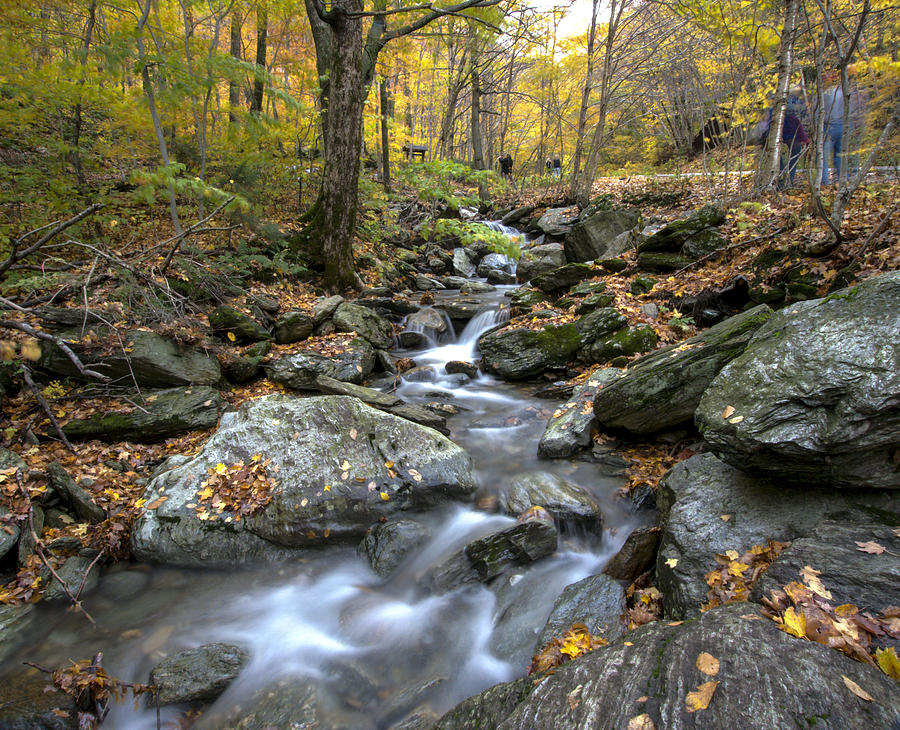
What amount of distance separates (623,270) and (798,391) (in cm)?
704

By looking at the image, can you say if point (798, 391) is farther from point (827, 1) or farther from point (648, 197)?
point (648, 197)

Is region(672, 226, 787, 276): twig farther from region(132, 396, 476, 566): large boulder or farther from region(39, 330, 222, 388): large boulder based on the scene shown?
region(39, 330, 222, 388): large boulder

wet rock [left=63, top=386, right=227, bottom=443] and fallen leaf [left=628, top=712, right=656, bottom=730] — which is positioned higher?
fallen leaf [left=628, top=712, right=656, bottom=730]

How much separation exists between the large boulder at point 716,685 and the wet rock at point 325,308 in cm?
682

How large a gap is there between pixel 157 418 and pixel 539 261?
10.2 meters

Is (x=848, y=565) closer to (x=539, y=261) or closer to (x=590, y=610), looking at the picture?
(x=590, y=610)

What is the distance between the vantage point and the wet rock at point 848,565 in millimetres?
2184

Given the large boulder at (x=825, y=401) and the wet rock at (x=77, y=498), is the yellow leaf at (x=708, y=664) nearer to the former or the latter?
the large boulder at (x=825, y=401)

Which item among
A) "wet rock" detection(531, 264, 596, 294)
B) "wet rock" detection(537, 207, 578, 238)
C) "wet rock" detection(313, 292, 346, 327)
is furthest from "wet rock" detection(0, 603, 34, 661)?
"wet rock" detection(537, 207, 578, 238)

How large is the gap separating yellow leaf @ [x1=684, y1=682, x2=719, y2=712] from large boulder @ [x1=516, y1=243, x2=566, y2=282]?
445 inches

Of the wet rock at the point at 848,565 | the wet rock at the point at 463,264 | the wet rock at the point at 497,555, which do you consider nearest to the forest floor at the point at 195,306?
the wet rock at the point at 497,555

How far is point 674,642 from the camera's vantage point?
2076 millimetres

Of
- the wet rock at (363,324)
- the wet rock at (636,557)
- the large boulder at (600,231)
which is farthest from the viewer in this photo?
the large boulder at (600,231)

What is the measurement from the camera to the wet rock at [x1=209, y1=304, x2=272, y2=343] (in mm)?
7141
